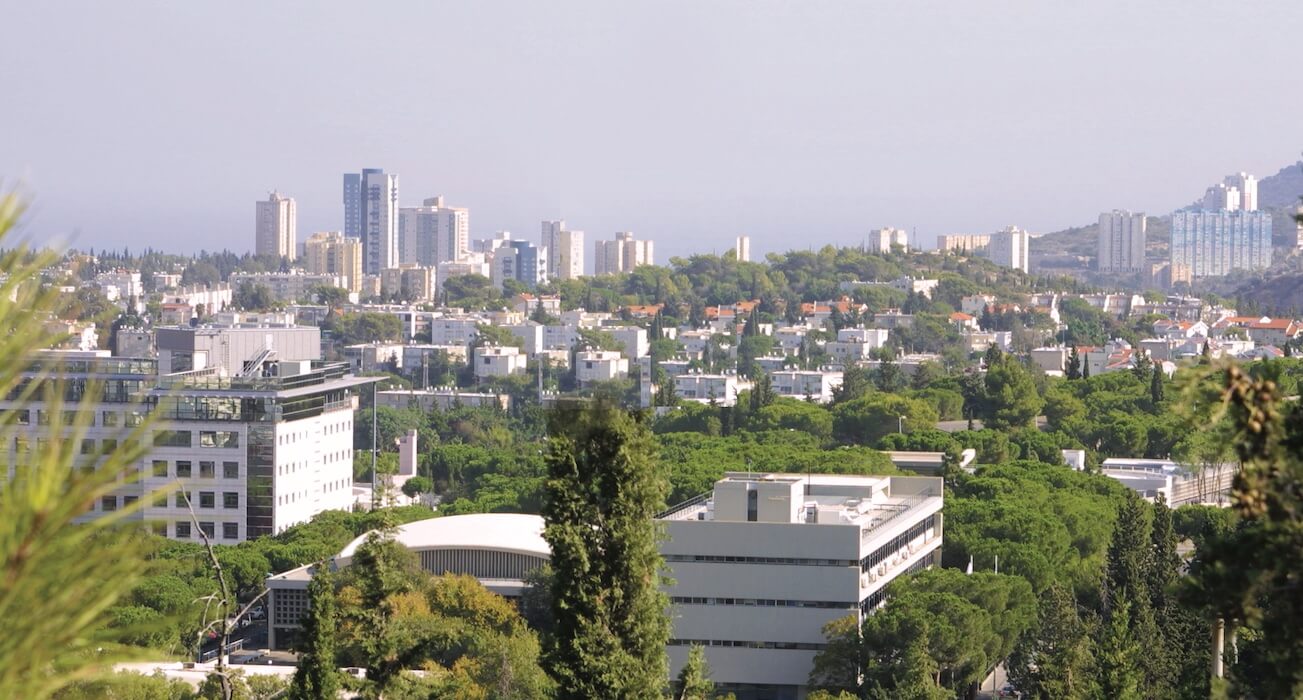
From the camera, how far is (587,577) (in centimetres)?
947

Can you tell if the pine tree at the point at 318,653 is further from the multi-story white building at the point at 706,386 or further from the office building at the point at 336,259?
the office building at the point at 336,259

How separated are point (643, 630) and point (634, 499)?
69cm

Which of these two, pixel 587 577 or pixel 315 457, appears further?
pixel 315 457

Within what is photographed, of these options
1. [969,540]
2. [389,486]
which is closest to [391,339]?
[969,540]

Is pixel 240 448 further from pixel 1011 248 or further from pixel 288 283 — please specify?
pixel 1011 248

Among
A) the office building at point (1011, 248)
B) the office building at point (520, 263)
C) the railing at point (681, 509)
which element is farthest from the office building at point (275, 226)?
the railing at point (681, 509)

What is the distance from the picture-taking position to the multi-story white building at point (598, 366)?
69312mm

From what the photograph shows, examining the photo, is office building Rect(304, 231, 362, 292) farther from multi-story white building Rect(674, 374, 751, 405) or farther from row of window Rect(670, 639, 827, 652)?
row of window Rect(670, 639, 827, 652)

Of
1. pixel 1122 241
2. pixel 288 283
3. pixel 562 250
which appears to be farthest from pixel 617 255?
pixel 1122 241

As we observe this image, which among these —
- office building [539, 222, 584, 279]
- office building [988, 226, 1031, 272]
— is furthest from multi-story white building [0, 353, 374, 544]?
office building [988, 226, 1031, 272]

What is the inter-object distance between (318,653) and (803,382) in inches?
2223

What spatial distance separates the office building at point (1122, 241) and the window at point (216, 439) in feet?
426

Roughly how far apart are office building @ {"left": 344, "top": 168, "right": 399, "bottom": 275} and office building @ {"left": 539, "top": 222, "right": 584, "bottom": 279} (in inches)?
455

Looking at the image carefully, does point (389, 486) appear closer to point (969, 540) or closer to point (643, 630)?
point (643, 630)
